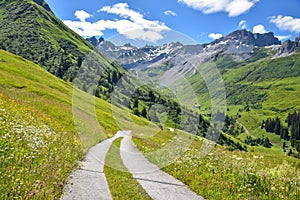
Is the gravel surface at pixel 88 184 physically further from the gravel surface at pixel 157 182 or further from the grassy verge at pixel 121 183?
the gravel surface at pixel 157 182

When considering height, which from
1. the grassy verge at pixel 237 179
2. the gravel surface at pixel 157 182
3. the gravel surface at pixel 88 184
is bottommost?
the gravel surface at pixel 88 184

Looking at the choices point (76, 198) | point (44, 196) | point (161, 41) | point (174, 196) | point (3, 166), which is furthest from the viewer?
point (161, 41)

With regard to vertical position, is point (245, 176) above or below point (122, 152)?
above

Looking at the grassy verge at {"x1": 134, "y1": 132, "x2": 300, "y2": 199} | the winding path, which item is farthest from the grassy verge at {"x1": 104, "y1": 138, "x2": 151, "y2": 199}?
the grassy verge at {"x1": 134, "y1": 132, "x2": 300, "y2": 199}

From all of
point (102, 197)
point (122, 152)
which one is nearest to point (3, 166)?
point (102, 197)

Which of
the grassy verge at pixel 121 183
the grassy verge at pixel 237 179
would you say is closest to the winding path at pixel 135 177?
the grassy verge at pixel 121 183

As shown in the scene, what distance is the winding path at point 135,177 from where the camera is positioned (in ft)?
37.9

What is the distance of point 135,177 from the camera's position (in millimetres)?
15445

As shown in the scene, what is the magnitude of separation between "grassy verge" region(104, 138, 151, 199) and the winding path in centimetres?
24

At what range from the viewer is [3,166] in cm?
976

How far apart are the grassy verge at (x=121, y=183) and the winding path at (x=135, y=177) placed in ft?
0.80

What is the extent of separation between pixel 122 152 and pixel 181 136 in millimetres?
6148

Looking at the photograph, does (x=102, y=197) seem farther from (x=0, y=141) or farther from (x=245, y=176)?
(x=245, y=176)

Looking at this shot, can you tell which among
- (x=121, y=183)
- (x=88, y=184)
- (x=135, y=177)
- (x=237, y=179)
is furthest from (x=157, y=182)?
(x=237, y=179)
